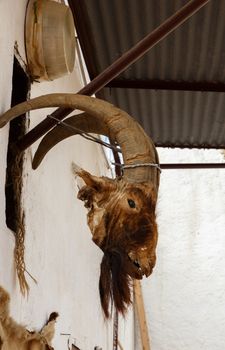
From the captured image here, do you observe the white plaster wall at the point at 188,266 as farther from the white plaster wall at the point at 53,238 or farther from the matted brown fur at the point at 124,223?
the matted brown fur at the point at 124,223

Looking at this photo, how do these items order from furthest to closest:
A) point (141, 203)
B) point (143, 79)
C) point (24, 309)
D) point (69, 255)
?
point (143, 79) < point (69, 255) < point (24, 309) < point (141, 203)

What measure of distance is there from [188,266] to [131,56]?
5.09 metres

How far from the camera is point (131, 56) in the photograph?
204cm

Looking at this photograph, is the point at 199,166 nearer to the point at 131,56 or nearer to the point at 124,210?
the point at 131,56

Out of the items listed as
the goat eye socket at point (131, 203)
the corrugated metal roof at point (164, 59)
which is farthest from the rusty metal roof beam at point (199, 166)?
the goat eye socket at point (131, 203)

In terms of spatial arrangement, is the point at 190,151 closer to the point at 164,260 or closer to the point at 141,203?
the point at 164,260

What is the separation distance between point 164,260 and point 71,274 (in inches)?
146

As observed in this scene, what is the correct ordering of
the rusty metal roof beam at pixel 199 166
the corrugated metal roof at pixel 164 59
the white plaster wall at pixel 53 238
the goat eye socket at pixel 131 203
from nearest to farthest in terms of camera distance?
the goat eye socket at pixel 131 203 → the white plaster wall at pixel 53 238 → the corrugated metal roof at pixel 164 59 → the rusty metal roof beam at pixel 199 166

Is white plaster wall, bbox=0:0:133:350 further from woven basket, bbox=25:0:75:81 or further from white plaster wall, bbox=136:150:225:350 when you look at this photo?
white plaster wall, bbox=136:150:225:350

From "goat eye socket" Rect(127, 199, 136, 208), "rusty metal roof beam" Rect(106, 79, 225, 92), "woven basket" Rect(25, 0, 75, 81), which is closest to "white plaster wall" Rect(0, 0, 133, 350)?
"woven basket" Rect(25, 0, 75, 81)

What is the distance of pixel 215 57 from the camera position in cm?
337

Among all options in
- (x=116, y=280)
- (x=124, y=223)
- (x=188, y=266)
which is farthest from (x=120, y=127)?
(x=188, y=266)

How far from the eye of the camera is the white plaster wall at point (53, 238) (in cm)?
214

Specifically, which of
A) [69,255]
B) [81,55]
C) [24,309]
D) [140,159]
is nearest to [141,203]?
[140,159]
